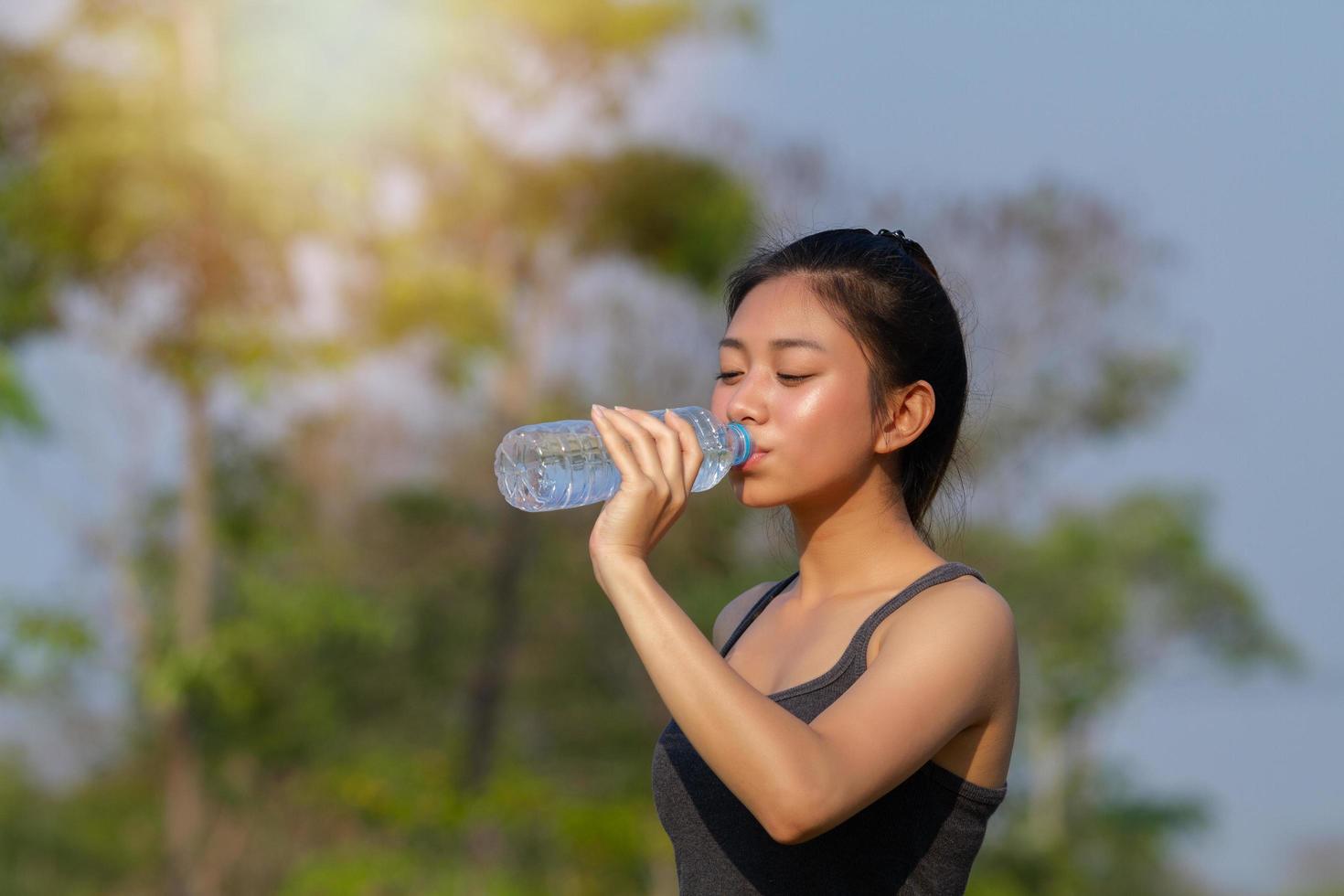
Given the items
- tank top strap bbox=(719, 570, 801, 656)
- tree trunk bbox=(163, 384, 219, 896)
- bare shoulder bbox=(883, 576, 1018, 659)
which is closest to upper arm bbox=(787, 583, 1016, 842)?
bare shoulder bbox=(883, 576, 1018, 659)

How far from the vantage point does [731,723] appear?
3.54 ft

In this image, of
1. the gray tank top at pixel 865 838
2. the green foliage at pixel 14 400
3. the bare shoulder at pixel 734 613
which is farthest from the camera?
the green foliage at pixel 14 400

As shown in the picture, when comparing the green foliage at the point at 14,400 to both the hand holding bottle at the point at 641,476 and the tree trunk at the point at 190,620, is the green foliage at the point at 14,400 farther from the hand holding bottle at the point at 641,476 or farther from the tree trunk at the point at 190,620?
the hand holding bottle at the point at 641,476

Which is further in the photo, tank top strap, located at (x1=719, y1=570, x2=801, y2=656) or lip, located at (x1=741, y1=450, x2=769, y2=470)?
tank top strap, located at (x1=719, y1=570, x2=801, y2=656)

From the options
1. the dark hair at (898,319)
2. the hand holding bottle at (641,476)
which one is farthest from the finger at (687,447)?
the dark hair at (898,319)

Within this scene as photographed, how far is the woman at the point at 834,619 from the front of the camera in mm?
1107

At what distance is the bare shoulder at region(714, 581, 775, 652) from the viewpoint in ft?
5.54

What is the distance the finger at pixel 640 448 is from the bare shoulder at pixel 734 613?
521 millimetres

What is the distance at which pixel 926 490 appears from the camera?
58.9 inches

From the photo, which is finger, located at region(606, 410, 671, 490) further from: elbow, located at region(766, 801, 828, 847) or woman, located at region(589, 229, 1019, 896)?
elbow, located at region(766, 801, 828, 847)

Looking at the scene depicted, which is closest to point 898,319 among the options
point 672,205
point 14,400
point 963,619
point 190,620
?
A: point 963,619

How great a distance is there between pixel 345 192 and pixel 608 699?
15.7 ft

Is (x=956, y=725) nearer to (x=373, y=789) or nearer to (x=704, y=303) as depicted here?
(x=373, y=789)

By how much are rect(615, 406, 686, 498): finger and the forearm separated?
12cm
